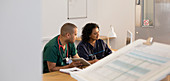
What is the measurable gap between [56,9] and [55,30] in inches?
16.6

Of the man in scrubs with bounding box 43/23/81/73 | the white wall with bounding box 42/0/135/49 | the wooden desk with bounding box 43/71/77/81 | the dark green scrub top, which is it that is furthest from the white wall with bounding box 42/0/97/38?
the wooden desk with bounding box 43/71/77/81

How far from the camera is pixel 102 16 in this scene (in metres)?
5.83

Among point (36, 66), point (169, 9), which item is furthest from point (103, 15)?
point (36, 66)

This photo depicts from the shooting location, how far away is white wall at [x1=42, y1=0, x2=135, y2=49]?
15.8ft

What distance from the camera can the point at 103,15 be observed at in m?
5.82

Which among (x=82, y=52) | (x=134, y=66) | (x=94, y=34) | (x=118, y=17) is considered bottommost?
(x=82, y=52)

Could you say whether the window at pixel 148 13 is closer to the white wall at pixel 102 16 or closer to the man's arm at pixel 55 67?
the white wall at pixel 102 16

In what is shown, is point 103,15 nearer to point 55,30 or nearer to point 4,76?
point 55,30

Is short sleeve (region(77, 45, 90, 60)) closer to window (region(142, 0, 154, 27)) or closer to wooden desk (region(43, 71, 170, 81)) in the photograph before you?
wooden desk (region(43, 71, 170, 81))

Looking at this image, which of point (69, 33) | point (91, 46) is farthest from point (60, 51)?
point (91, 46)

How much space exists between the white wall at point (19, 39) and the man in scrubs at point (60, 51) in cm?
187

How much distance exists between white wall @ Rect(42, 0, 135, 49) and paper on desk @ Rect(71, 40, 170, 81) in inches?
134

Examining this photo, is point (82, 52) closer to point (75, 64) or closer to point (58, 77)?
point (75, 64)

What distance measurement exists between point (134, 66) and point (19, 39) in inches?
27.1
